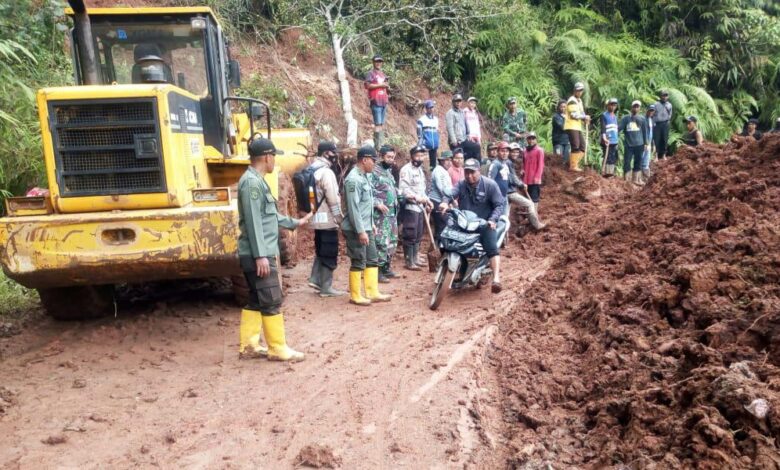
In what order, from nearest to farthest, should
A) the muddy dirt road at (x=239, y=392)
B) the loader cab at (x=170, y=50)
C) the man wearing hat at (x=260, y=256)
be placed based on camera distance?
the muddy dirt road at (x=239, y=392) < the man wearing hat at (x=260, y=256) < the loader cab at (x=170, y=50)

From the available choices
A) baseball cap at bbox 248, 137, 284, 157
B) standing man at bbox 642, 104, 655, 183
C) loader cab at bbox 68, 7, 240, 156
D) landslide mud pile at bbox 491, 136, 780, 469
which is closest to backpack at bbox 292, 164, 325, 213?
loader cab at bbox 68, 7, 240, 156

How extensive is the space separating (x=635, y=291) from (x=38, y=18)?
10046 mm

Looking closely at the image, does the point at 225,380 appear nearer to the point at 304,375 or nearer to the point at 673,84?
the point at 304,375

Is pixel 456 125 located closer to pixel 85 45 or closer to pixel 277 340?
pixel 85 45

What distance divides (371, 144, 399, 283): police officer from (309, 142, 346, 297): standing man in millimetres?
759

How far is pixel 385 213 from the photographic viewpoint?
8133mm

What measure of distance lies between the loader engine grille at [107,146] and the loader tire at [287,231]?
9.88 ft

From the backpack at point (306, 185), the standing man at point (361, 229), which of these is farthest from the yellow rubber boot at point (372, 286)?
the backpack at point (306, 185)

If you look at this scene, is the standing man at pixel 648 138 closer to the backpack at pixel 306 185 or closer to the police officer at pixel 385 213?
the police officer at pixel 385 213

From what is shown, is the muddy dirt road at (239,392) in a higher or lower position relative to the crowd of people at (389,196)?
lower

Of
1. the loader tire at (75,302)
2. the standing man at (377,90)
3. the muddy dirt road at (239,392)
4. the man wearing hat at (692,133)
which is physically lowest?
the muddy dirt road at (239,392)

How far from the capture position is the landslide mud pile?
319cm

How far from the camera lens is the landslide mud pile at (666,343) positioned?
10.5 feet

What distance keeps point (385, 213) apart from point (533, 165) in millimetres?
3977
